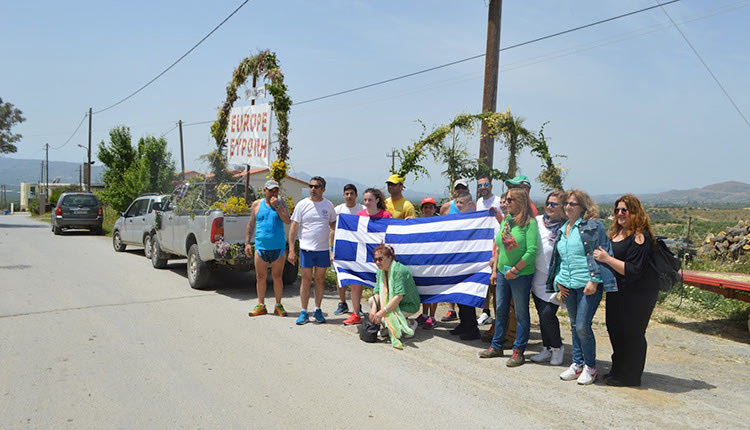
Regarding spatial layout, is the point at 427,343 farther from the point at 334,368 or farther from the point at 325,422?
the point at 325,422

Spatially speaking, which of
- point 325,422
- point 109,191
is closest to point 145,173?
point 109,191

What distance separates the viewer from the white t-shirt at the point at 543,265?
5.45 meters

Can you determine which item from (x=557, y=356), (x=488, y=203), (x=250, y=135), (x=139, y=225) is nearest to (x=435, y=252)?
(x=488, y=203)

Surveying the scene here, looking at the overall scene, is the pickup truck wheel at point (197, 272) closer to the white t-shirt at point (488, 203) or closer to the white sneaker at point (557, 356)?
the white t-shirt at point (488, 203)

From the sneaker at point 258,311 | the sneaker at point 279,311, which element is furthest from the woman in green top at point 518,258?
the sneaker at point 258,311

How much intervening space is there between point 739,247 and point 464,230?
1162cm

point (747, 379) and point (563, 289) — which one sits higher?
point (563, 289)

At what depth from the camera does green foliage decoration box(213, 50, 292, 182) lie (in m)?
10.8

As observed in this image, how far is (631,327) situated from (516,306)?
113cm

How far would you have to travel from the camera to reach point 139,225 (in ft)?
45.4

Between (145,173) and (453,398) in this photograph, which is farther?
(145,173)

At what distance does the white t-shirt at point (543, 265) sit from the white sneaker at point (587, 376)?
0.69m

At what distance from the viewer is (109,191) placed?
27.8 meters

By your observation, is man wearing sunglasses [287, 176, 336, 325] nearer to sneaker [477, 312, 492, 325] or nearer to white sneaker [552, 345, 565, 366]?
sneaker [477, 312, 492, 325]
